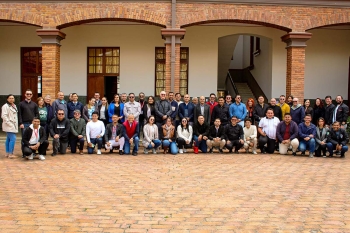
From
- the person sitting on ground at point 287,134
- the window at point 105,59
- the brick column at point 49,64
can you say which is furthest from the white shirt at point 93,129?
the window at point 105,59

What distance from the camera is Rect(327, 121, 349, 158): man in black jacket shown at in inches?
452

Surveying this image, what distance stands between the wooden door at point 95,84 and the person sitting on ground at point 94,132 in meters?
5.37

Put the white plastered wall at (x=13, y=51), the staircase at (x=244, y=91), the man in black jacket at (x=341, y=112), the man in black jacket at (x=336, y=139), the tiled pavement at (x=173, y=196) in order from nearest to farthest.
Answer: the tiled pavement at (x=173, y=196), the man in black jacket at (x=336, y=139), the man in black jacket at (x=341, y=112), the white plastered wall at (x=13, y=51), the staircase at (x=244, y=91)

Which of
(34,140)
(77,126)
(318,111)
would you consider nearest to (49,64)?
(77,126)

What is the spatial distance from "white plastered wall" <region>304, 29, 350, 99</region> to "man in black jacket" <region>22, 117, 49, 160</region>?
444 inches

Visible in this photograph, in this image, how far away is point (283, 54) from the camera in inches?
673

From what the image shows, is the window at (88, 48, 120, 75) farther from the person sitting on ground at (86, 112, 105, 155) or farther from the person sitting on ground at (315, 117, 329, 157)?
the person sitting on ground at (315, 117, 329, 157)

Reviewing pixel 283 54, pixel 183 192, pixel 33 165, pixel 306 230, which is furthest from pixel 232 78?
pixel 306 230

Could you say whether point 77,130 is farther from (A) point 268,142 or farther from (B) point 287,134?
(B) point 287,134

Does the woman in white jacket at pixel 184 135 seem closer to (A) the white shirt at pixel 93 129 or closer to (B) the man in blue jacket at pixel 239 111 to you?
(B) the man in blue jacket at pixel 239 111

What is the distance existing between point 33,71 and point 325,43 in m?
12.4

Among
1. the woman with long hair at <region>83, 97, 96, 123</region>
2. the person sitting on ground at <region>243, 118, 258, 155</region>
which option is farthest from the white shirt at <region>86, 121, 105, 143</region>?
the person sitting on ground at <region>243, 118, 258, 155</region>

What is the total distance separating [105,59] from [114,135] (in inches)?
241

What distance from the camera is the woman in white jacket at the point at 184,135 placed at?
467 inches
